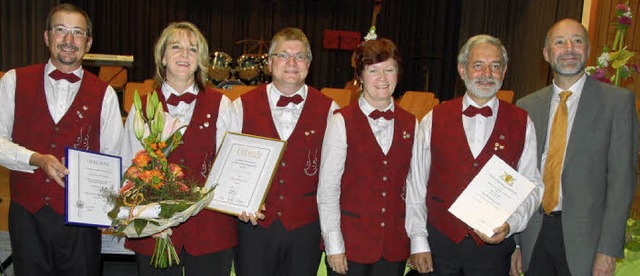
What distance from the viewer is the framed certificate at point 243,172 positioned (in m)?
2.62

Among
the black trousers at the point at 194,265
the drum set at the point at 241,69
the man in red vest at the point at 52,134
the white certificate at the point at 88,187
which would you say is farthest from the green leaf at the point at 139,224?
the drum set at the point at 241,69

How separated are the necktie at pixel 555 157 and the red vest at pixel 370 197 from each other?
30.1 inches

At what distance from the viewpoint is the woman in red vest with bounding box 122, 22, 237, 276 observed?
2.73m

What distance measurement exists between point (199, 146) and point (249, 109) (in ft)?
1.08

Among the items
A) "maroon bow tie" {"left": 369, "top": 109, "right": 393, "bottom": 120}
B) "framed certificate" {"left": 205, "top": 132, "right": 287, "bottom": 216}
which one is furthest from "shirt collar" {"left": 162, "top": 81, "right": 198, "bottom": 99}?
"maroon bow tie" {"left": 369, "top": 109, "right": 393, "bottom": 120}

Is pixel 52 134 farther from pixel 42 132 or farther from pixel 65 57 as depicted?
pixel 65 57

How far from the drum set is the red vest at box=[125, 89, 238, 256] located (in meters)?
8.76

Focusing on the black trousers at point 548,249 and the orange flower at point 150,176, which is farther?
the black trousers at point 548,249

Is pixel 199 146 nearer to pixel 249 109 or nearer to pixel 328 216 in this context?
pixel 249 109

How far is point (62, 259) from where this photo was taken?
111 inches

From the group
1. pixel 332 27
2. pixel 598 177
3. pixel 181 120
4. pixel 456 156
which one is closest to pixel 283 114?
pixel 181 120

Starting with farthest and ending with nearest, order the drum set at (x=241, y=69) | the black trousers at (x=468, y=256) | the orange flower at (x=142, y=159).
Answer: the drum set at (x=241, y=69)
the black trousers at (x=468, y=256)
the orange flower at (x=142, y=159)

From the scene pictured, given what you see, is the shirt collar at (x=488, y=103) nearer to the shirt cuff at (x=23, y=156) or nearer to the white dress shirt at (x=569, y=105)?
the white dress shirt at (x=569, y=105)

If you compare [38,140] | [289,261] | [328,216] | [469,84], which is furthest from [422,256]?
[38,140]
